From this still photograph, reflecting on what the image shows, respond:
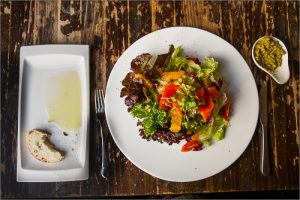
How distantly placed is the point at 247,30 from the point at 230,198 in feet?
2.94

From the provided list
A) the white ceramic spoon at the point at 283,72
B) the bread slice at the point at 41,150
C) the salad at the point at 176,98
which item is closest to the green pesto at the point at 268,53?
the white ceramic spoon at the point at 283,72

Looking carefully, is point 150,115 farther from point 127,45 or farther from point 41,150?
point 41,150

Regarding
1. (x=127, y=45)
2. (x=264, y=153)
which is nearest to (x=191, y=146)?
(x=264, y=153)

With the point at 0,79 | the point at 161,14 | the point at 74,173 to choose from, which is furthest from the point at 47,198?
the point at 161,14

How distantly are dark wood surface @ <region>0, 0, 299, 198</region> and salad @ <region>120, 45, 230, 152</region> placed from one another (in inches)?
8.5

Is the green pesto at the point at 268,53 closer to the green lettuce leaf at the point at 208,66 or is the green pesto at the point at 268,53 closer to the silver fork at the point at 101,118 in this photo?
A: the green lettuce leaf at the point at 208,66

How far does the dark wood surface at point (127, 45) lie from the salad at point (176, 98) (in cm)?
22

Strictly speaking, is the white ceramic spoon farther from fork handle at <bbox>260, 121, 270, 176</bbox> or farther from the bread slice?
the bread slice

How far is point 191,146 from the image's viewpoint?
65.6 inches

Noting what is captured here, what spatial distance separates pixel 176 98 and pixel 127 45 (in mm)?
442

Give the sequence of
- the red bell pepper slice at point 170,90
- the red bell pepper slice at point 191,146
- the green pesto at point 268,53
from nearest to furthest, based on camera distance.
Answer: the red bell pepper slice at point 170,90 → the red bell pepper slice at point 191,146 → the green pesto at point 268,53

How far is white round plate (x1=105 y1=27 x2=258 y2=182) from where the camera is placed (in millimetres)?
1679

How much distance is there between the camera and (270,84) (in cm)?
179

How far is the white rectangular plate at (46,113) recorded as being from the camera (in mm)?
1682
